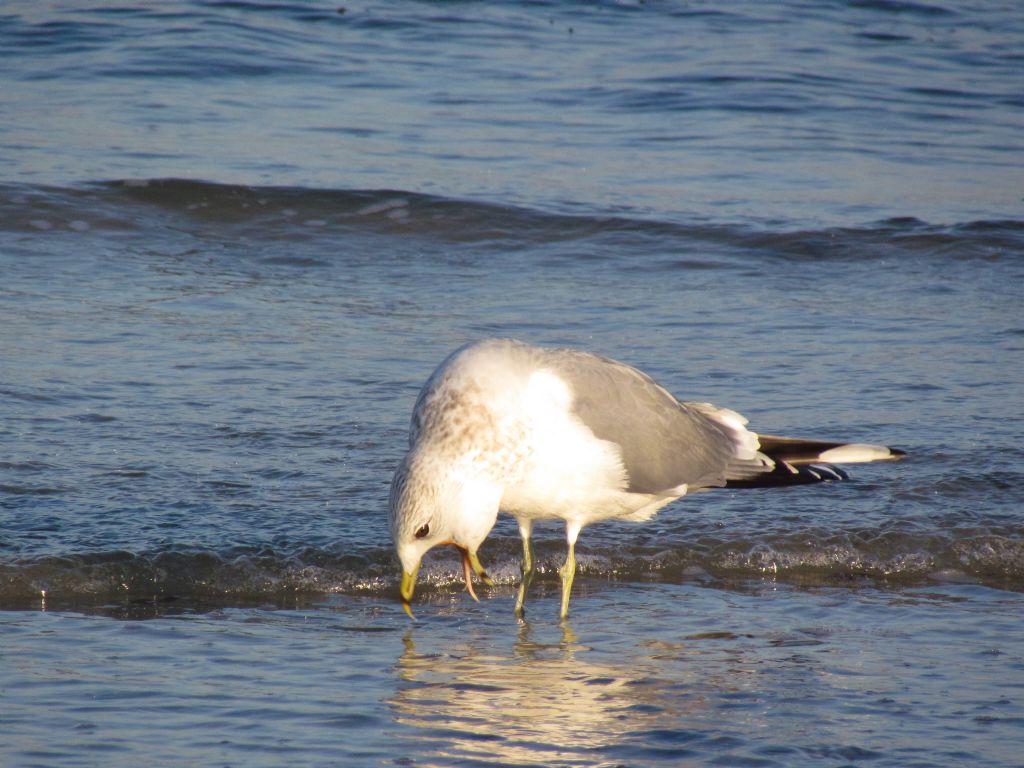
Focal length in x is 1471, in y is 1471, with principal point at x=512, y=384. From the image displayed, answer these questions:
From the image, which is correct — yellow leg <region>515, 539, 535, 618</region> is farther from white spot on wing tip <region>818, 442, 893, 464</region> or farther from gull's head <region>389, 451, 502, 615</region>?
white spot on wing tip <region>818, 442, 893, 464</region>

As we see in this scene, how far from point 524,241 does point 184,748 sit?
706 centimetres

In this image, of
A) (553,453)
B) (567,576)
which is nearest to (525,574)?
(567,576)

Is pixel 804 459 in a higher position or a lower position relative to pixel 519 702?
higher

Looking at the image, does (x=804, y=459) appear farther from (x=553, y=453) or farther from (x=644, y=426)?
(x=553, y=453)

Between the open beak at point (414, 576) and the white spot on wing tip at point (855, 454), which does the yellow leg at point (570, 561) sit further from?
the white spot on wing tip at point (855, 454)

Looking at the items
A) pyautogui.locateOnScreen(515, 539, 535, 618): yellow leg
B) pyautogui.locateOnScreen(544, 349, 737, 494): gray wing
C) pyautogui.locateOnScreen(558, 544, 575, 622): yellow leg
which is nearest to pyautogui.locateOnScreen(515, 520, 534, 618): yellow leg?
pyautogui.locateOnScreen(515, 539, 535, 618): yellow leg

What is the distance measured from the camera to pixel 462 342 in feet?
25.8

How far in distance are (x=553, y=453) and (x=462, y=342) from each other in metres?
3.10

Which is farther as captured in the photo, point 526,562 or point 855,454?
point 855,454

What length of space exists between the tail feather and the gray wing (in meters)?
0.12

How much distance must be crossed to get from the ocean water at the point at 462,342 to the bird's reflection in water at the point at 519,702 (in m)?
0.02

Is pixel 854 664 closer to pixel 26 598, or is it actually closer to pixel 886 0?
pixel 26 598

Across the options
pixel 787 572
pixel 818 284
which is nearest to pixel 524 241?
pixel 818 284

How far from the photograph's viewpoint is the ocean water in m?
4.19
